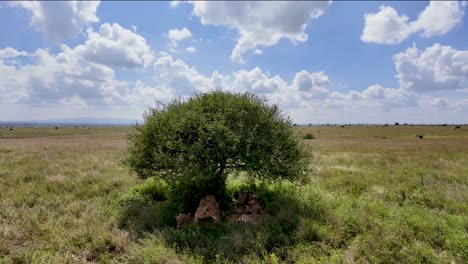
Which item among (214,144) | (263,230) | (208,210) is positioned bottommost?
(263,230)

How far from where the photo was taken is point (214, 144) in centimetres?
1045

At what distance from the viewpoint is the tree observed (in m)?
10.4

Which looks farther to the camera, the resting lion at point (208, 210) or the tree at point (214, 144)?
the tree at point (214, 144)

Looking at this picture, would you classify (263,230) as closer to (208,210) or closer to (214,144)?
(208,210)

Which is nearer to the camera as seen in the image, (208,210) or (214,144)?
(208,210)

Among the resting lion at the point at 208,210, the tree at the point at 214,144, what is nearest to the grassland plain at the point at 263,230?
the resting lion at the point at 208,210

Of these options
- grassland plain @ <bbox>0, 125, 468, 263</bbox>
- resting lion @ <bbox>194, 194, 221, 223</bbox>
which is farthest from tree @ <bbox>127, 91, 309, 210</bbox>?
grassland plain @ <bbox>0, 125, 468, 263</bbox>

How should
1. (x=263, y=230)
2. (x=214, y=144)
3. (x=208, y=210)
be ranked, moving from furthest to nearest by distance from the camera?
(x=214, y=144) → (x=208, y=210) → (x=263, y=230)

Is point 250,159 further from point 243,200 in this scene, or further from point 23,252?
point 23,252

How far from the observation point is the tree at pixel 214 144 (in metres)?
10.4

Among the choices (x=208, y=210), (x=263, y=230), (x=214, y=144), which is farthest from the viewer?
(x=214, y=144)

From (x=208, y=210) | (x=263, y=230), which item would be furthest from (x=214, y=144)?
(x=263, y=230)

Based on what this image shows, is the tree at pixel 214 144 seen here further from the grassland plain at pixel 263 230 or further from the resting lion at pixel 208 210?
the grassland plain at pixel 263 230

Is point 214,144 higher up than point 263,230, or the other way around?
point 214,144
